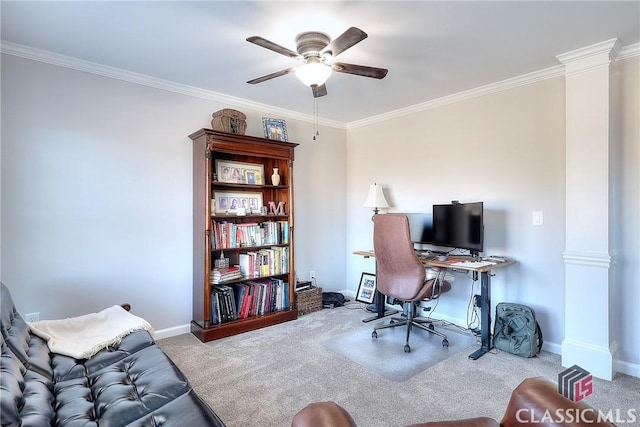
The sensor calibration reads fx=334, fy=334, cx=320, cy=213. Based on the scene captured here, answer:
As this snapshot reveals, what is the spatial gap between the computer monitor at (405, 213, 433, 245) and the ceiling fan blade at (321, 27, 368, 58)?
81.2 inches

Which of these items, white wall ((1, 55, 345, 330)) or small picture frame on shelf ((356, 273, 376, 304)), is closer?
white wall ((1, 55, 345, 330))

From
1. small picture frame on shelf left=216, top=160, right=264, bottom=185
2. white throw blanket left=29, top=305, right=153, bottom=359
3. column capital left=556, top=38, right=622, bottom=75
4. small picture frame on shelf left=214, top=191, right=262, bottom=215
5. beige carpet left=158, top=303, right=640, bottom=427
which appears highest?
column capital left=556, top=38, right=622, bottom=75

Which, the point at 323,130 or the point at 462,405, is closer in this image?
the point at 462,405

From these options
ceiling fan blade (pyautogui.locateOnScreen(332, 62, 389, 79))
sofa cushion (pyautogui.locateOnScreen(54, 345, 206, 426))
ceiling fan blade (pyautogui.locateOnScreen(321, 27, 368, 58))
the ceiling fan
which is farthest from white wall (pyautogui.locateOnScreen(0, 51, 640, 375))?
ceiling fan blade (pyautogui.locateOnScreen(321, 27, 368, 58))

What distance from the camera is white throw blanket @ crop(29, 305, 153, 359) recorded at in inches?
71.0

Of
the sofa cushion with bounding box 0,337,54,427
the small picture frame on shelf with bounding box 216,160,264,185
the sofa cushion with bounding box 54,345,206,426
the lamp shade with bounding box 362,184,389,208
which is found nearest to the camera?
the sofa cushion with bounding box 0,337,54,427

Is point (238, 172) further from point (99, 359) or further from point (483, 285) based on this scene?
point (483, 285)

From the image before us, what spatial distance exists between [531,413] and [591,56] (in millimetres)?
2622

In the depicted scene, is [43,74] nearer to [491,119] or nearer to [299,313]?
[299,313]

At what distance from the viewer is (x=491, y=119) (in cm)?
325

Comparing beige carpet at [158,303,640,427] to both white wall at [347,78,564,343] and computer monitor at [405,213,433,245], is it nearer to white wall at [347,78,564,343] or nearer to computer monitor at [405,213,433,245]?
white wall at [347,78,564,343]

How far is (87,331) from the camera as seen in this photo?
204 centimetres

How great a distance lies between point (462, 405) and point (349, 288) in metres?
2.66

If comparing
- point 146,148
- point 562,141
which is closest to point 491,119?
point 562,141
